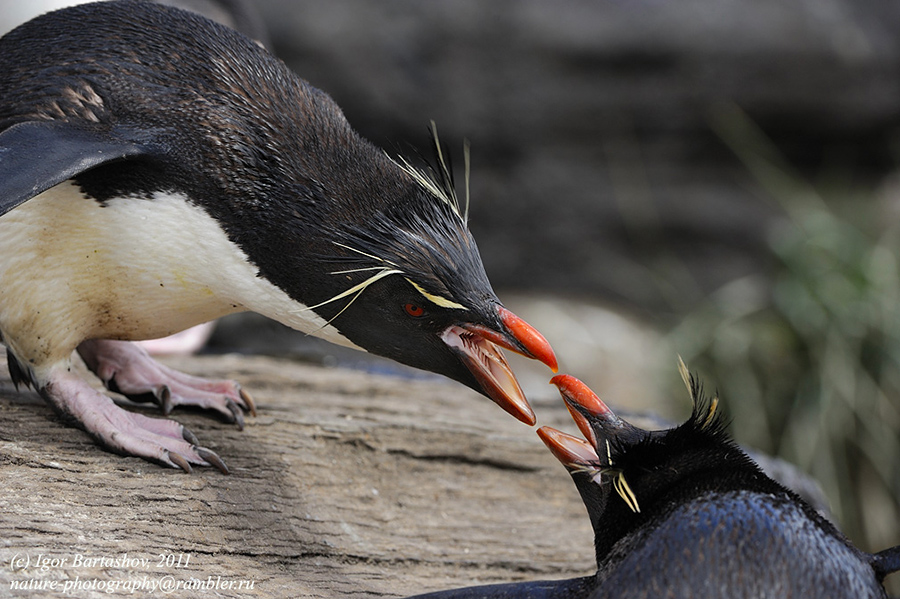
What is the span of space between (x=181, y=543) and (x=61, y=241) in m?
0.78

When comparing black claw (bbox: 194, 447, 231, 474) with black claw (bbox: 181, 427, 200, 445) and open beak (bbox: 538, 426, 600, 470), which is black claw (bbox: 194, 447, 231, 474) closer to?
black claw (bbox: 181, 427, 200, 445)

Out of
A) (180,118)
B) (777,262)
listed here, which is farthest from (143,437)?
(777,262)

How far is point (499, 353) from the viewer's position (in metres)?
2.11

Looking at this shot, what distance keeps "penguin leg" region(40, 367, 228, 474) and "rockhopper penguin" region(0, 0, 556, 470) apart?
13 cm

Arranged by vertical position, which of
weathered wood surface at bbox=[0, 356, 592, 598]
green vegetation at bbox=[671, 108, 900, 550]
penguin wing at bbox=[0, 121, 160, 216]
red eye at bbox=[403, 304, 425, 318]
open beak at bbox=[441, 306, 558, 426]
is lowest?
green vegetation at bbox=[671, 108, 900, 550]

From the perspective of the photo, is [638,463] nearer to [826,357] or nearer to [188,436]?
[188,436]

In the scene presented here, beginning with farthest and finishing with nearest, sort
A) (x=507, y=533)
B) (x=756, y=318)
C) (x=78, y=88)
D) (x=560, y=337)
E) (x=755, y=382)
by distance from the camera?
(x=560, y=337), (x=756, y=318), (x=755, y=382), (x=507, y=533), (x=78, y=88)

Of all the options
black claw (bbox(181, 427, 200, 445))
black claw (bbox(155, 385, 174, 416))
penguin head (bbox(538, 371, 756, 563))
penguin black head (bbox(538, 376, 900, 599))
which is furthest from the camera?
black claw (bbox(155, 385, 174, 416))

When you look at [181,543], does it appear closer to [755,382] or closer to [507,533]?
[507,533]

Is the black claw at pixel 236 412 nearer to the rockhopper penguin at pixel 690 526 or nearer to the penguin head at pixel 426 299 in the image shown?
the penguin head at pixel 426 299

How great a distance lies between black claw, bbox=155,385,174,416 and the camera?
262 centimetres

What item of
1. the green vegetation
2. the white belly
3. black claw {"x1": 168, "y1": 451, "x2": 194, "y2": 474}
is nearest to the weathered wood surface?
black claw {"x1": 168, "y1": 451, "x2": 194, "y2": 474}

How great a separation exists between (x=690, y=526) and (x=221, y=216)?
126 cm

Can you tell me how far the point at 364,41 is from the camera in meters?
6.21
